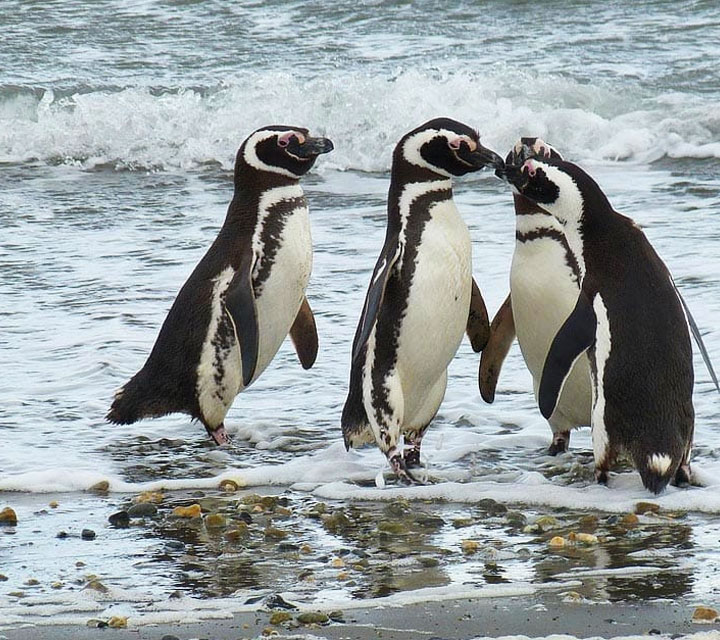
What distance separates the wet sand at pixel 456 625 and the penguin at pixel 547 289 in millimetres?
1559

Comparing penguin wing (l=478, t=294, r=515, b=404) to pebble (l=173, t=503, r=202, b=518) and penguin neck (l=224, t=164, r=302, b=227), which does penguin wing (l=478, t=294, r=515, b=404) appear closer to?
penguin neck (l=224, t=164, r=302, b=227)

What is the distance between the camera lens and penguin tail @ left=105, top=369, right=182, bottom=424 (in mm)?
5008

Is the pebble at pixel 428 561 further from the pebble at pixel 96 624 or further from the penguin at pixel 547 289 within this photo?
the penguin at pixel 547 289

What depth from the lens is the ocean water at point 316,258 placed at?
3.60 meters

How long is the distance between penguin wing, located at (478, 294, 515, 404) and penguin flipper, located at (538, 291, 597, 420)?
0.62 metres

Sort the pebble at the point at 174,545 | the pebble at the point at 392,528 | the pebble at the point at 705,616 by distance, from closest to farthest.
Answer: the pebble at the point at 705,616
the pebble at the point at 174,545
the pebble at the point at 392,528

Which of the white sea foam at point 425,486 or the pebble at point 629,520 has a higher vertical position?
the pebble at point 629,520

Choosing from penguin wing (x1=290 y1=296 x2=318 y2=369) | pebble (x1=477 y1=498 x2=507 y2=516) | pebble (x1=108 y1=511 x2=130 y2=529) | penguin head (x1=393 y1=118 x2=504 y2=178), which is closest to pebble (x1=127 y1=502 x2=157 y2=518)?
pebble (x1=108 y1=511 x2=130 y2=529)

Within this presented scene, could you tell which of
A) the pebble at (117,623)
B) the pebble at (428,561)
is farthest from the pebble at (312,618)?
the pebble at (428,561)

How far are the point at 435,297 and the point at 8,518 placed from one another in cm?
145

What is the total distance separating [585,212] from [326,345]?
1.95 meters

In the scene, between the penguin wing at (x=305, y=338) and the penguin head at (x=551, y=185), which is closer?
the penguin head at (x=551, y=185)

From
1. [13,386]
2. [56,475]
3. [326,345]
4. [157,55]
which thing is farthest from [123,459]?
[157,55]

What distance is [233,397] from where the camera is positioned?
509 centimetres
